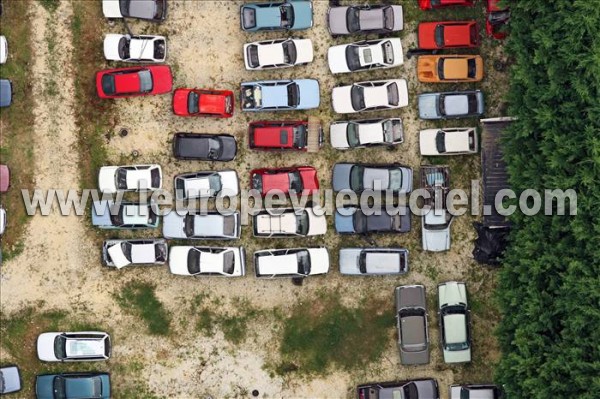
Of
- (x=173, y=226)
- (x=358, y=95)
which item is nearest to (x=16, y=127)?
(x=173, y=226)

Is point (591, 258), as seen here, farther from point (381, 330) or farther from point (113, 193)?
point (113, 193)

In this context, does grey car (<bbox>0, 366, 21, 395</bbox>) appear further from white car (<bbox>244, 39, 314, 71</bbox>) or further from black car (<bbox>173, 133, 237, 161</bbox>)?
white car (<bbox>244, 39, 314, 71</bbox>)

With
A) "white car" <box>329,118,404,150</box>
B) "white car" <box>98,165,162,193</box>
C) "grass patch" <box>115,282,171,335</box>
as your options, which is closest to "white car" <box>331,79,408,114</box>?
"white car" <box>329,118,404,150</box>

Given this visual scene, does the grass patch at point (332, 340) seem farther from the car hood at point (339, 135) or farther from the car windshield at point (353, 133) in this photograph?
the car windshield at point (353, 133)

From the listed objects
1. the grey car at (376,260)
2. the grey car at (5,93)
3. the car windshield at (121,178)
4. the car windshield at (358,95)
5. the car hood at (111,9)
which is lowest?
the grey car at (376,260)

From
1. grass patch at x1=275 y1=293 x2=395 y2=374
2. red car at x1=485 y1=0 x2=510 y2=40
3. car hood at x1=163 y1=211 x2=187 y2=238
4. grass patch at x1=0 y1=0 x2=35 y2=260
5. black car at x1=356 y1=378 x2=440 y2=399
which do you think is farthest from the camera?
grass patch at x1=0 y1=0 x2=35 y2=260

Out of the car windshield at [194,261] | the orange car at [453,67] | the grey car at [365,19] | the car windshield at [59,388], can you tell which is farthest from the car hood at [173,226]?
the orange car at [453,67]
